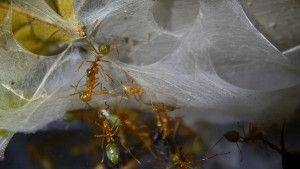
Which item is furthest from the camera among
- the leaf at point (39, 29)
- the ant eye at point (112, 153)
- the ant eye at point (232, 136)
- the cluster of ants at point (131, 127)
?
the ant eye at point (232, 136)

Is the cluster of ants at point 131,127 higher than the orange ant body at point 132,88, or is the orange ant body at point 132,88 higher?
the orange ant body at point 132,88

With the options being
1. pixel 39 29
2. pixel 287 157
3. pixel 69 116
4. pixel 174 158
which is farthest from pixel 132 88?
pixel 287 157

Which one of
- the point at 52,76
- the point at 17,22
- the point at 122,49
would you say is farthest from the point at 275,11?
the point at 17,22

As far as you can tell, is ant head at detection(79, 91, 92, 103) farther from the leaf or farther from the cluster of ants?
the leaf

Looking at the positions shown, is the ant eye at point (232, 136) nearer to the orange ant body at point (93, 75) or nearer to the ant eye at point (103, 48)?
the orange ant body at point (93, 75)

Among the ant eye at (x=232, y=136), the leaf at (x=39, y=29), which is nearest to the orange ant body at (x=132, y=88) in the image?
the leaf at (x=39, y=29)

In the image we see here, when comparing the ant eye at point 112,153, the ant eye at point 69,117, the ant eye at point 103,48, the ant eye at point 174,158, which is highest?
the ant eye at point 103,48

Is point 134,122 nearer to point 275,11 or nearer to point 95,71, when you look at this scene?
point 95,71
